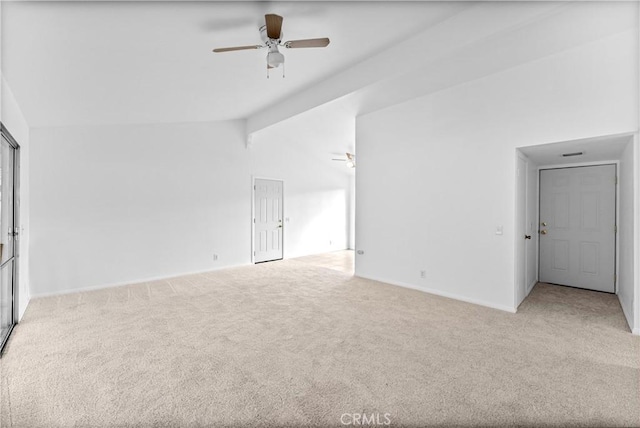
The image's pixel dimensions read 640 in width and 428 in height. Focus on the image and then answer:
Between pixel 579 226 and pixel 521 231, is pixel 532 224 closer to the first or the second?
pixel 579 226

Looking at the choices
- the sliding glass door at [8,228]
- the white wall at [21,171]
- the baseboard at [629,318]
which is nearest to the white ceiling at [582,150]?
the baseboard at [629,318]

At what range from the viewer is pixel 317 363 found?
2.44 meters

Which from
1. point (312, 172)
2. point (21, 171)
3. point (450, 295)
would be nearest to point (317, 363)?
point (450, 295)

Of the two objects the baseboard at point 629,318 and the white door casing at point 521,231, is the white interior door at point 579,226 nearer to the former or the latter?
the baseboard at point 629,318

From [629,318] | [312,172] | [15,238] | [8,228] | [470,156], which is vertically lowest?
[629,318]

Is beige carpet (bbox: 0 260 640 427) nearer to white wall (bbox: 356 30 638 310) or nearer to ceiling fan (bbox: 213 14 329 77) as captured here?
white wall (bbox: 356 30 638 310)

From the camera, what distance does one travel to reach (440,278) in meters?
4.33

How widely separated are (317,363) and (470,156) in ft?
10.6

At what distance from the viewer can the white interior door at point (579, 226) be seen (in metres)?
4.35

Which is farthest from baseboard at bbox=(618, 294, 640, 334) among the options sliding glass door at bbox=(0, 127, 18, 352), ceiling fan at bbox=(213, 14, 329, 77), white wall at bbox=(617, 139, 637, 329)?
sliding glass door at bbox=(0, 127, 18, 352)

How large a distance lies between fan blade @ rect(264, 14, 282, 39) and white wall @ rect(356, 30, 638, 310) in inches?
104

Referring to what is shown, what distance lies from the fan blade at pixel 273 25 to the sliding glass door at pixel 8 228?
2.90 m

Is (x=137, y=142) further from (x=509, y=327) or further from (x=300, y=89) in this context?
(x=509, y=327)

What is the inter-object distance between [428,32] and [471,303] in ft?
10.8
